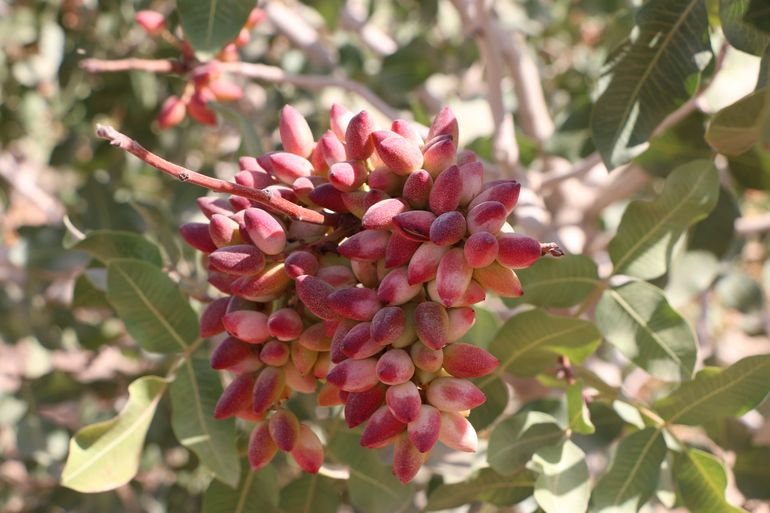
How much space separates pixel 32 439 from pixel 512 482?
37.4 inches

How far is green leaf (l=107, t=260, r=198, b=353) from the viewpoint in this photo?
2.82 ft

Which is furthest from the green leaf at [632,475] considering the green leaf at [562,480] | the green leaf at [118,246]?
the green leaf at [118,246]

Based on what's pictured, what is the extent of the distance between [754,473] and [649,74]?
0.54 m

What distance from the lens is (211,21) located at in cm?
90

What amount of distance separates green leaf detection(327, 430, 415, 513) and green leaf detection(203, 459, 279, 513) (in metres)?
0.07

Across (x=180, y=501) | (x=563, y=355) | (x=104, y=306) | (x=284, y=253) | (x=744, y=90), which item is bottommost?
(x=180, y=501)

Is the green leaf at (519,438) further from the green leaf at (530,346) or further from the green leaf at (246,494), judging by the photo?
the green leaf at (246,494)

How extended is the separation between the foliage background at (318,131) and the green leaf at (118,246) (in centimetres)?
2

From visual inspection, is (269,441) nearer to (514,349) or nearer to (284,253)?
(284,253)

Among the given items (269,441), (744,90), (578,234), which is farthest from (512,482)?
(578,234)

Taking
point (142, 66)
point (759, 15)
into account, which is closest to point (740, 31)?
point (759, 15)

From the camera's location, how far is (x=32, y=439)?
4.75 ft

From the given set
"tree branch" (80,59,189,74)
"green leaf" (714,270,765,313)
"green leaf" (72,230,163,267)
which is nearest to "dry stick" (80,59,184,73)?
"tree branch" (80,59,189,74)

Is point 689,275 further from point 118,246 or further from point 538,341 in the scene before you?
point 118,246
